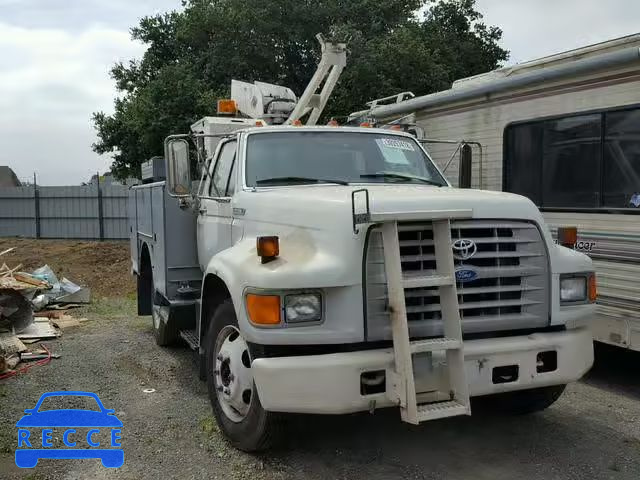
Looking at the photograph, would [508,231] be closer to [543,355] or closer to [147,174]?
[543,355]

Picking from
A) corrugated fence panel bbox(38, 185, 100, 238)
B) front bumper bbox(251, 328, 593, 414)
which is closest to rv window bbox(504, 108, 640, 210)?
front bumper bbox(251, 328, 593, 414)

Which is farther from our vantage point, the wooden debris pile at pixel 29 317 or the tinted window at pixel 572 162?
the wooden debris pile at pixel 29 317

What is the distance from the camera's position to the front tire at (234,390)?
3895 millimetres

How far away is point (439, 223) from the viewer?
11.7ft

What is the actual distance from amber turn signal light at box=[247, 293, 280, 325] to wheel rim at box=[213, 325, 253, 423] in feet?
1.62

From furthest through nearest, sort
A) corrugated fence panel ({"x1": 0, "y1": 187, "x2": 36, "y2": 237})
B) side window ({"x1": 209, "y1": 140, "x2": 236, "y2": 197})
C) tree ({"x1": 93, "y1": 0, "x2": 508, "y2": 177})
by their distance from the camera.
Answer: corrugated fence panel ({"x1": 0, "y1": 187, "x2": 36, "y2": 237})
tree ({"x1": 93, "y1": 0, "x2": 508, "y2": 177})
side window ({"x1": 209, "y1": 140, "x2": 236, "y2": 197})

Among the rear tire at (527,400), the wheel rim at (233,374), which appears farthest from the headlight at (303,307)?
the rear tire at (527,400)

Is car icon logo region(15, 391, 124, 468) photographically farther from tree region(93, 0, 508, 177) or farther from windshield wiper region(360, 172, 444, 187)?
tree region(93, 0, 508, 177)

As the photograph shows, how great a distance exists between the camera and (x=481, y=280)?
12.5ft

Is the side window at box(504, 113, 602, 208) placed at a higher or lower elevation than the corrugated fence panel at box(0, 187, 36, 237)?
higher

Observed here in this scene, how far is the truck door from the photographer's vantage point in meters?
4.98

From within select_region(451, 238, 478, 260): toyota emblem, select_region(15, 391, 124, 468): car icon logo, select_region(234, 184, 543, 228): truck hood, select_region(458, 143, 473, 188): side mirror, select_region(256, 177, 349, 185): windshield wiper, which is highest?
select_region(458, 143, 473, 188): side mirror

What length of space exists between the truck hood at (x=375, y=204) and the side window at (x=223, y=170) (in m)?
0.84

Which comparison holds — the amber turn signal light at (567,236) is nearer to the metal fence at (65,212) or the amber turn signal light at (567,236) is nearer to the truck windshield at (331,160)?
the truck windshield at (331,160)
